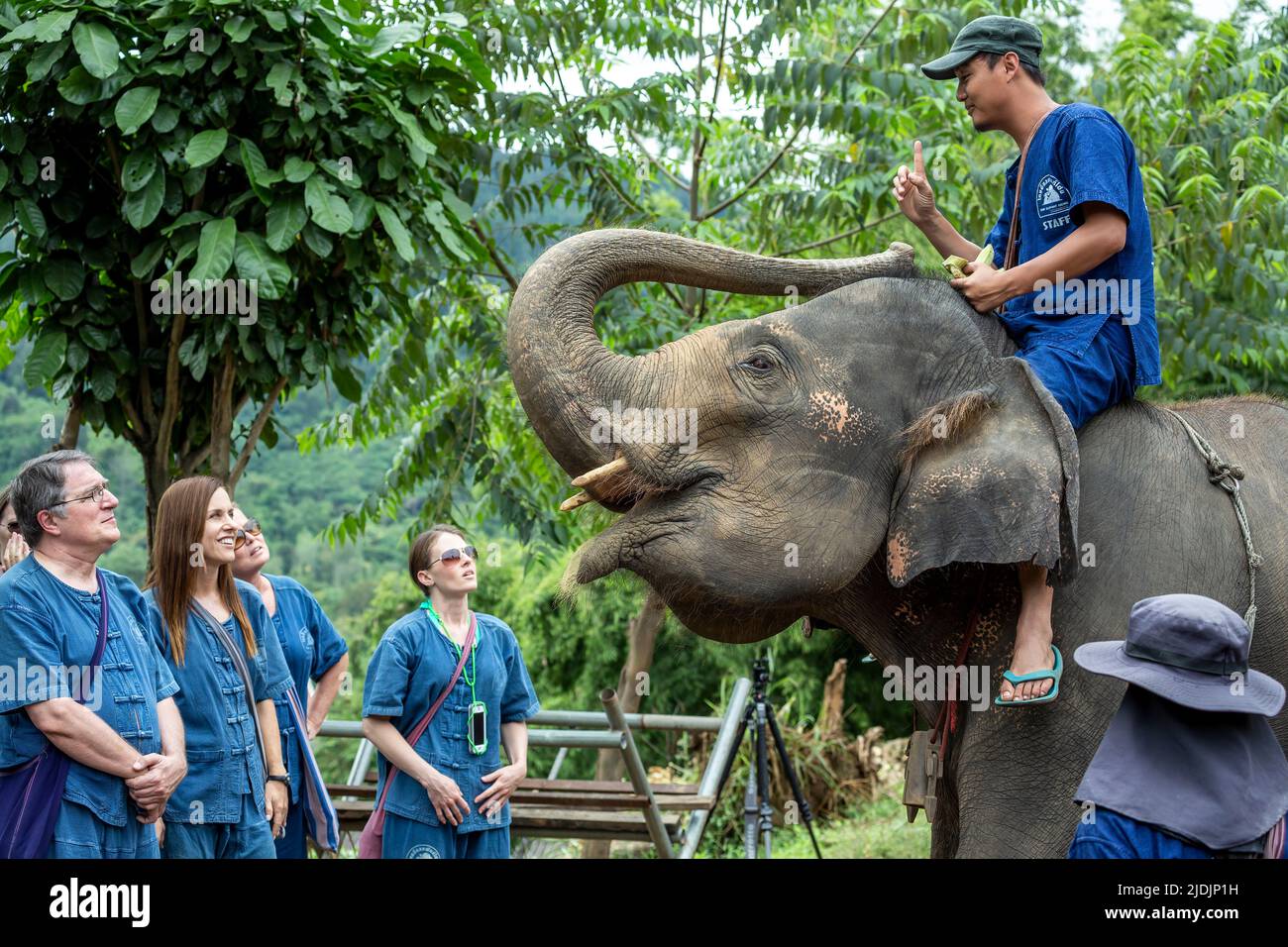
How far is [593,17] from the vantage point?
7742mm

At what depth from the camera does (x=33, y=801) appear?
3820 millimetres

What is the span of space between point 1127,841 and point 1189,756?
0.19 meters

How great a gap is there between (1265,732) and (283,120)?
446cm

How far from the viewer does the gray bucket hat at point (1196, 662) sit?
266 cm

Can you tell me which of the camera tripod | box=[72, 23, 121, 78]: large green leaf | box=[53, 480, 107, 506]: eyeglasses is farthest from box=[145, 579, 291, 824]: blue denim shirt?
the camera tripod

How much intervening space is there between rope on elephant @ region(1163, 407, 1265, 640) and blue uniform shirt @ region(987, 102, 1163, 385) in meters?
0.20

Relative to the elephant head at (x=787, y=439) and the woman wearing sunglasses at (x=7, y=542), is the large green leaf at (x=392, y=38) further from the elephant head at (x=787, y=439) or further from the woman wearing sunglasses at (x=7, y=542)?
the elephant head at (x=787, y=439)

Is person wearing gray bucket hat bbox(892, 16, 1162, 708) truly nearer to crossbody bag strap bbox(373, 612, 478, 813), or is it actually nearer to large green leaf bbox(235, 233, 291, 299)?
crossbody bag strap bbox(373, 612, 478, 813)

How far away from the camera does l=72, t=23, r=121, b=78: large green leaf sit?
5.33 m

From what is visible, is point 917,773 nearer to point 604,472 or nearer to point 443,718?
point 604,472

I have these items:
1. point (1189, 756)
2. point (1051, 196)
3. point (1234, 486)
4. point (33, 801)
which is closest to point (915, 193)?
point (1051, 196)

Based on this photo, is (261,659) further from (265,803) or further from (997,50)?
(997,50)

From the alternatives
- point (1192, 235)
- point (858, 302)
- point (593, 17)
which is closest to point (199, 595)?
point (858, 302)

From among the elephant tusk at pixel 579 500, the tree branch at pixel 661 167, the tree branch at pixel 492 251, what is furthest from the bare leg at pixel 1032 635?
the tree branch at pixel 661 167
